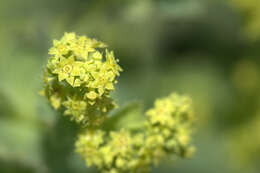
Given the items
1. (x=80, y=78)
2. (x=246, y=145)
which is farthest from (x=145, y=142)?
(x=246, y=145)

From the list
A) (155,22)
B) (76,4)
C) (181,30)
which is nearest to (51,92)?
(76,4)

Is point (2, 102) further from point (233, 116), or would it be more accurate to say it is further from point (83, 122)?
point (233, 116)

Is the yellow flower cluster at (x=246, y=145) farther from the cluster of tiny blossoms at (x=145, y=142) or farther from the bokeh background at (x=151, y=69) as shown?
the cluster of tiny blossoms at (x=145, y=142)

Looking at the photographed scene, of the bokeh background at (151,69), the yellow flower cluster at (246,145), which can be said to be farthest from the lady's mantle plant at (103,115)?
the yellow flower cluster at (246,145)

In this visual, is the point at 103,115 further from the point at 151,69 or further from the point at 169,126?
the point at 151,69

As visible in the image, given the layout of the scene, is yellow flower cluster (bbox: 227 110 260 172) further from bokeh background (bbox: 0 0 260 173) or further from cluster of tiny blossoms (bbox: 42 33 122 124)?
cluster of tiny blossoms (bbox: 42 33 122 124)

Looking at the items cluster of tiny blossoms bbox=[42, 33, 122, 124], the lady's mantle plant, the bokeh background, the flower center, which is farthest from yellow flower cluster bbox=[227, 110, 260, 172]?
the flower center

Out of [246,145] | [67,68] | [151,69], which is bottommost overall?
[67,68]

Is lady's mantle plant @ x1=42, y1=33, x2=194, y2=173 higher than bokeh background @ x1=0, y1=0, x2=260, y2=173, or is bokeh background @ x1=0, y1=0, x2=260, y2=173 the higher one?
bokeh background @ x1=0, y1=0, x2=260, y2=173
